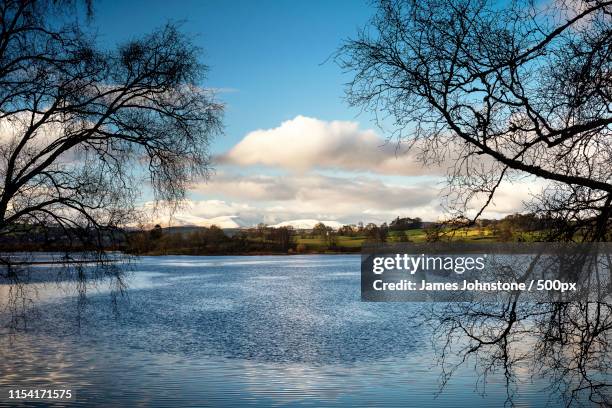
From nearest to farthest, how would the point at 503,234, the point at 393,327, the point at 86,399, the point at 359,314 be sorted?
the point at 503,234, the point at 86,399, the point at 393,327, the point at 359,314

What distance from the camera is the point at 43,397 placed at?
397 inches

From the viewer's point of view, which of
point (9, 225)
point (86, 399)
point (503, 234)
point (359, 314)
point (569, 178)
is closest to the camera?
point (569, 178)

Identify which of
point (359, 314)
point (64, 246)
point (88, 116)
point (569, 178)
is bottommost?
point (359, 314)

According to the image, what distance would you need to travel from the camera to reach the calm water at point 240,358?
33.8ft

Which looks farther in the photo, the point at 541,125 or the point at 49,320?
the point at 49,320

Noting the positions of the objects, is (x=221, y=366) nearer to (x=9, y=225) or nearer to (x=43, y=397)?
(x=43, y=397)

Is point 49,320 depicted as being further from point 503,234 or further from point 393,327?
point 503,234

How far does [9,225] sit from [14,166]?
742 millimetres

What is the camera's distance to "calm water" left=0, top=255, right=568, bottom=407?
10.3 m

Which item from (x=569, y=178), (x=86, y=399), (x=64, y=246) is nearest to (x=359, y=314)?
(x=86, y=399)

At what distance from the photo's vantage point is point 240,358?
14.4 m

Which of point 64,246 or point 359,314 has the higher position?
point 64,246

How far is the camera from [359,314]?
2319cm

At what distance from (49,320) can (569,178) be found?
62.3 ft
